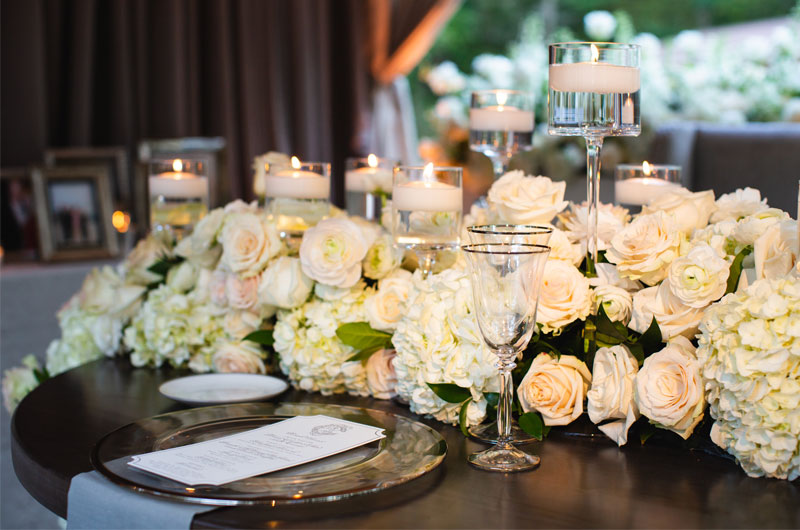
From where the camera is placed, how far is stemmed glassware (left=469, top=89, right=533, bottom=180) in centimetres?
163

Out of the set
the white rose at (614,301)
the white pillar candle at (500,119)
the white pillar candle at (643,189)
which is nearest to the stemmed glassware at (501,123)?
the white pillar candle at (500,119)

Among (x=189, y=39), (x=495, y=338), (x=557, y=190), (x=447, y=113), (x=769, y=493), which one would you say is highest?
(x=189, y=39)

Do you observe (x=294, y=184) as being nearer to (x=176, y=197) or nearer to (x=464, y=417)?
(x=176, y=197)

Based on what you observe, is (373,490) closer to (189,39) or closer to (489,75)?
(189,39)

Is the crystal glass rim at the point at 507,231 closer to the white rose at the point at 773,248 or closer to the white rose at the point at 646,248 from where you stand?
the white rose at the point at 646,248

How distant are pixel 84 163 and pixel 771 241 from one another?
252 cm

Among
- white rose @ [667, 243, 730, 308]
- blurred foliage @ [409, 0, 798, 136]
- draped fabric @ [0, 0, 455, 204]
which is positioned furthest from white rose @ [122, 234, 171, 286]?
blurred foliage @ [409, 0, 798, 136]

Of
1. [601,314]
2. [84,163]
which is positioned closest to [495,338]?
[601,314]

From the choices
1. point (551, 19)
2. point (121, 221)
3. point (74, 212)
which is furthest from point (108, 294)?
point (551, 19)

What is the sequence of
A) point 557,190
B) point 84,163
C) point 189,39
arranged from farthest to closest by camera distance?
point 189,39
point 84,163
point 557,190

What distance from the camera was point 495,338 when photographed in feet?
3.05

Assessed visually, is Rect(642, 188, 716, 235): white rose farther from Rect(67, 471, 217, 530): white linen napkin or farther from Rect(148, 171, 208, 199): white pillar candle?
Rect(148, 171, 208, 199): white pillar candle

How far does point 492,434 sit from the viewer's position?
1059mm

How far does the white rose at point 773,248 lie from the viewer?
Answer: 0.97 metres
